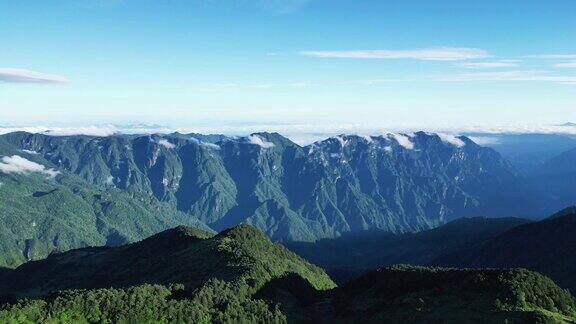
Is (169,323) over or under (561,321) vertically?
under

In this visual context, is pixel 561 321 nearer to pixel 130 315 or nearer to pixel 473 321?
pixel 473 321

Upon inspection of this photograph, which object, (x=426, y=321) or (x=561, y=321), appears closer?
(x=561, y=321)

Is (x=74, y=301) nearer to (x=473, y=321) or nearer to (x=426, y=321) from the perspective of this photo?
(x=426, y=321)

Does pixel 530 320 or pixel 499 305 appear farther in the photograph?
pixel 499 305

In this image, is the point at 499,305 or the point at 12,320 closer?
the point at 12,320

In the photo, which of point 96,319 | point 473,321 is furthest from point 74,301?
point 473,321

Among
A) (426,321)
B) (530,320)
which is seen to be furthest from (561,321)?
(426,321)

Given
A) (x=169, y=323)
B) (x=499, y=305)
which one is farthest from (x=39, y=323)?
(x=499, y=305)

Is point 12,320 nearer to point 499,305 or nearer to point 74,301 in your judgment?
point 74,301
